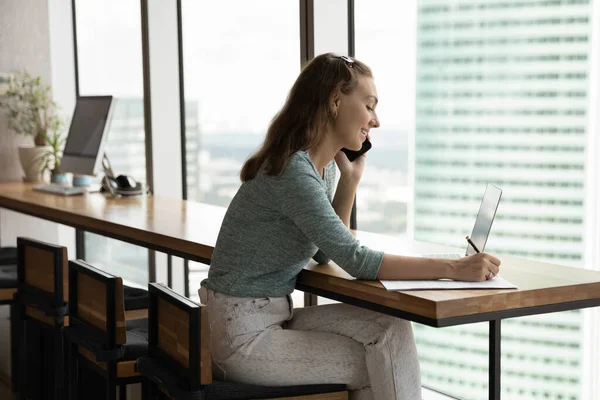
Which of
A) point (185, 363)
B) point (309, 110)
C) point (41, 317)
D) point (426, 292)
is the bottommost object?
point (41, 317)

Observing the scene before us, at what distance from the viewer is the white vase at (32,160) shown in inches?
197

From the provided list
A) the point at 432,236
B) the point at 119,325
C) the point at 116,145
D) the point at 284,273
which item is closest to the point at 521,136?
the point at 432,236

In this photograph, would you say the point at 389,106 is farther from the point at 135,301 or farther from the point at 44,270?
the point at 44,270

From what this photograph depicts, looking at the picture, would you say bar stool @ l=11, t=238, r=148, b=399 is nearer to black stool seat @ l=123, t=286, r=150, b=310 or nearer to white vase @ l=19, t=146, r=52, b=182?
black stool seat @ l=123, t=286, r=150, b=310

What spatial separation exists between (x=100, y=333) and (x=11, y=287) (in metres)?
1.12

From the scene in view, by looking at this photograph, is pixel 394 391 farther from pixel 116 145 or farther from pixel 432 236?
pixel 116 145

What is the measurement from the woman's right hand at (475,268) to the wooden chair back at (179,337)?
1.88ft

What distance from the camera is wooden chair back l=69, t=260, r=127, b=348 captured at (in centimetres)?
223

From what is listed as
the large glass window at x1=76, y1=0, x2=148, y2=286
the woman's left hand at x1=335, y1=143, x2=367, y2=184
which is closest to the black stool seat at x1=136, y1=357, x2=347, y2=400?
the woman's left hand at x1=335, y1=143, x2=367, y2=184

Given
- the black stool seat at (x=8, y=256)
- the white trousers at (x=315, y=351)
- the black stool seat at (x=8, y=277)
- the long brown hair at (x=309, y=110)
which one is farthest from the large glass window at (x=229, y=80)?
the white trousers at (x=315, y=351)

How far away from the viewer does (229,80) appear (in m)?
4.36

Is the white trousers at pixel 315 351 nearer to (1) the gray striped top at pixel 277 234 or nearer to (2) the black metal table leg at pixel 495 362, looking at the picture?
(1) the gray striped top at pixel 277 234

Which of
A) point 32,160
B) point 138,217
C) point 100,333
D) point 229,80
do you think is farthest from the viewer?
point 32,160

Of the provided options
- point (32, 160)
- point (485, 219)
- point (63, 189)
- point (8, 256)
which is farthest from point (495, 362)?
point (32, 160)
